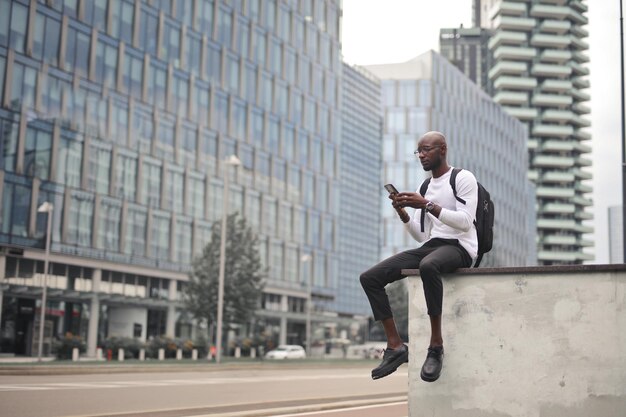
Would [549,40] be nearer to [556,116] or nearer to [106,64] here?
[556,116]

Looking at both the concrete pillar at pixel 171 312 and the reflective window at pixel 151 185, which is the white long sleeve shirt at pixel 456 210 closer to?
the reflective window at pixel 151 185

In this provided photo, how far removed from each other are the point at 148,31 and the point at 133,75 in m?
3.72

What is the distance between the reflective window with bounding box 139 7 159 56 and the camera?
174ft

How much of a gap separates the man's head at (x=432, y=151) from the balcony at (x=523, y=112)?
5333 inches

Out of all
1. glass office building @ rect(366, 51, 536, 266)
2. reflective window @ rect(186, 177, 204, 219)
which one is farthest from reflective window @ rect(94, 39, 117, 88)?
glass office building @ rect(366, 51, 536, 266)

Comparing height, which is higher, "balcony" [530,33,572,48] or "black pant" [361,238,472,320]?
"balcony" [530,33,572,48]

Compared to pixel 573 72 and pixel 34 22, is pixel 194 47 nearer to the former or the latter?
pixel 34 22

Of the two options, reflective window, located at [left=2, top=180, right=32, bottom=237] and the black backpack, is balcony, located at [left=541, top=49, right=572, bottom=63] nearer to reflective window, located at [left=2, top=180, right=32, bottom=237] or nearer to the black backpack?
reflective window, located at [left=2, top=180, right=32, bottom=237]

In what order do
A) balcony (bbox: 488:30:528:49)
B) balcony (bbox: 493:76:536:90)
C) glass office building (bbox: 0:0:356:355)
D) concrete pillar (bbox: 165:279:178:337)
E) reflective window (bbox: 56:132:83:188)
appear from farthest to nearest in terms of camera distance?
balcony (bbox: 488:30:528:49) → balcony (bbox: 493:76:536:90) → concrete pillar (bbox: 165:279:178:337) → reflective window (bbox: 56:132:83:188) → glass office building (bbox: 0:0:356:355)

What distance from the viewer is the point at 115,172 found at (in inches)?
1953

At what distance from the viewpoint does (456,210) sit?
193 inches

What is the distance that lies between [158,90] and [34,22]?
1092 cm

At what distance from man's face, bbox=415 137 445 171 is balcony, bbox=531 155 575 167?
13606cm

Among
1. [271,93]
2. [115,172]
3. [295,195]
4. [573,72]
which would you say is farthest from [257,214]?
[573,72]
